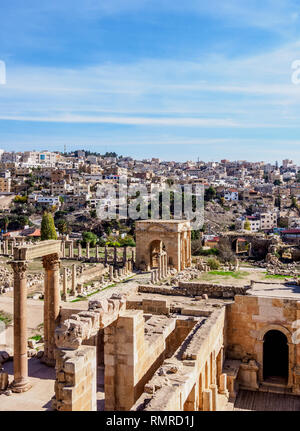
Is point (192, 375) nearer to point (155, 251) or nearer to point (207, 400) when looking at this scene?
point (207, 400)

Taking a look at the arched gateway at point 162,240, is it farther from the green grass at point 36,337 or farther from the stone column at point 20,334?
the stone column at point 20,334

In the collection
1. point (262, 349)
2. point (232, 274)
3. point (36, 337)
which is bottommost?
point (36, 337)

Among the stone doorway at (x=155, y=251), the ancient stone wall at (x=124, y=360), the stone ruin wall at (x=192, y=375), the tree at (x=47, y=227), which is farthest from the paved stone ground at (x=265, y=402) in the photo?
the tree at (x=47, y=227)

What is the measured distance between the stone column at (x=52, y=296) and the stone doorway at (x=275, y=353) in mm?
7428

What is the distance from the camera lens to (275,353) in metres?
14.9

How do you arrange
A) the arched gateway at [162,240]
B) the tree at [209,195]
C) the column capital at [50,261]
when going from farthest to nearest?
1. the tree at [209,195]
2. the arched gateway at [162,240]
3. the column capital at [50,261]

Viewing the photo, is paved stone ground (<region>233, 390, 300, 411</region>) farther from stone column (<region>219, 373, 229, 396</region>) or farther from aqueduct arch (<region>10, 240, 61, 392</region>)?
aqueduct arch (<region>10, 240, 61, 392</region>)

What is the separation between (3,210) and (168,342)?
252 ft

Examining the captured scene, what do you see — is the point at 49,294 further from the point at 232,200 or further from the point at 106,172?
the point at 106,172

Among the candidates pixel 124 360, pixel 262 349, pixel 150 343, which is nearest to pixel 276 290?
pixel 262 349

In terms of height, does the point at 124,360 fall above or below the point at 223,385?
above

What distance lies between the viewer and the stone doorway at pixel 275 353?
1477 cm

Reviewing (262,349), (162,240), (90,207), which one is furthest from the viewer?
(90,207)

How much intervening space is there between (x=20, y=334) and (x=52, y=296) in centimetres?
213
